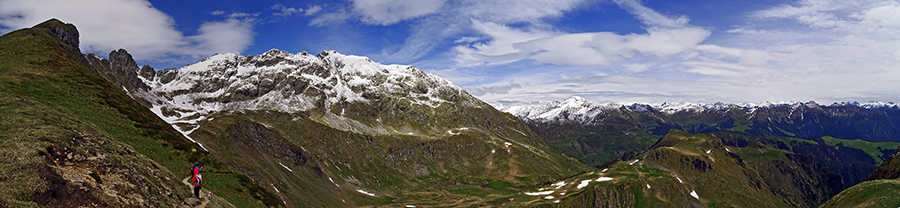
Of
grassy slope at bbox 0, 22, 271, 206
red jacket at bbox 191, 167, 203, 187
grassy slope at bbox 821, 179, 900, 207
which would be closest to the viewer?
red jacket at bbox 191, 167, 203, 187

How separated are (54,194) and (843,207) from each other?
163 meters

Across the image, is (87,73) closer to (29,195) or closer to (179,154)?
(179,154)

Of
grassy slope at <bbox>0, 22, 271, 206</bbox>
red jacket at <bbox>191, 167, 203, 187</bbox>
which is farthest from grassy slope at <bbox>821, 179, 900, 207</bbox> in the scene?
grassy slope at <bbox>0, 22, 271, 206</bbox>

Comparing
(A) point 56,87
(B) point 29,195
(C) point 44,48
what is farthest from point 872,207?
(C) point 44,48

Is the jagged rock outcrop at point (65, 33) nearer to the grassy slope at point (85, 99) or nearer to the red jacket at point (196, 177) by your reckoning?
the grassy slope at point (85, 99)

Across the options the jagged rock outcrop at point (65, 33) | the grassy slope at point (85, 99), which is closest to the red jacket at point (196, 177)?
the grassy slope at point (85, 99)

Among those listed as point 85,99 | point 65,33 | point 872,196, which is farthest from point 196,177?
point 65,33

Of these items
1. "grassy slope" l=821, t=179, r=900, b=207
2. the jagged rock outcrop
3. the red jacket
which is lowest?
"grassy slope" l=821, t=179, r=900, b=207

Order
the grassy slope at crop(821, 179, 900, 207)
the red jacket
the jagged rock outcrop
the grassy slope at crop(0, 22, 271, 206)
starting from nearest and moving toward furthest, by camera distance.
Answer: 1. the red jacket
2. the grassy slope at crop(0, 22, 271, 206)
3. the grassy slope at crop(821, 179, 900, 207)
4. the jagged rock outcrop

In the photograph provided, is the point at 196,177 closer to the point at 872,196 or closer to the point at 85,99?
the point at 85,99

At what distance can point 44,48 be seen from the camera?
119500mm

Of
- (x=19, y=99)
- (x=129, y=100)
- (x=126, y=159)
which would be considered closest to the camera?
(x=126, y=159)

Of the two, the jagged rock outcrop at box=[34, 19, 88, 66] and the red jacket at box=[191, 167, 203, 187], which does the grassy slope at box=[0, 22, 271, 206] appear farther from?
the jagged rock outcrop at box=[34, 19, 88, 66]

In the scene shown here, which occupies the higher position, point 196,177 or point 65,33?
point 65,33
